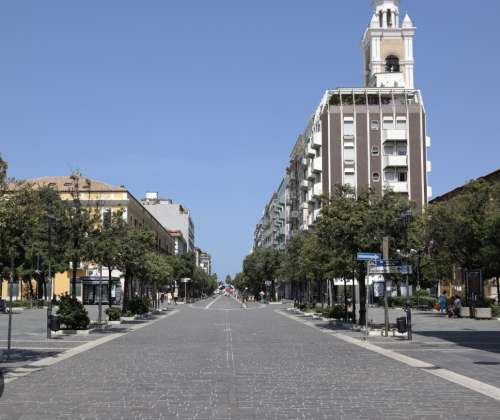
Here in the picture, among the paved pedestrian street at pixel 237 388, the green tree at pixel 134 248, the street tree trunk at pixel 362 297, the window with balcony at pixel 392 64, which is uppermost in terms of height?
the window with balcony at pixel 392 64

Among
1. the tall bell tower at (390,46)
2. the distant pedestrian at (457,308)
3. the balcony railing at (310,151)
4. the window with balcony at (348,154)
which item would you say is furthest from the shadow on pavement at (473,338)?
the tall bell tower at (390,46)

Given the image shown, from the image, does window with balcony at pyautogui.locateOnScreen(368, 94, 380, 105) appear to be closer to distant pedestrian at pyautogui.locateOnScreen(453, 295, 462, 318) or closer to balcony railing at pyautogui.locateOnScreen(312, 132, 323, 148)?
balcony railing at pyautogui.locateOnScreen(312, 132, 323, 148)

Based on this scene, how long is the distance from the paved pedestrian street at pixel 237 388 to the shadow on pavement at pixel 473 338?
14.0 feet

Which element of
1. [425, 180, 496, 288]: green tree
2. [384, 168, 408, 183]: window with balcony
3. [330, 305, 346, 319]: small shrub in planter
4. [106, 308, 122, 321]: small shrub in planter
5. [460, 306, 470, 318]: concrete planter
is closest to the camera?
[330, 305, 346, 319]: small shrub in planter

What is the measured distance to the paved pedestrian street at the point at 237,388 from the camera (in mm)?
11070

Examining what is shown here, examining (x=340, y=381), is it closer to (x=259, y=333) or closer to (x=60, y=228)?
(x=259, y=333)

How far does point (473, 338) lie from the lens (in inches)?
1133

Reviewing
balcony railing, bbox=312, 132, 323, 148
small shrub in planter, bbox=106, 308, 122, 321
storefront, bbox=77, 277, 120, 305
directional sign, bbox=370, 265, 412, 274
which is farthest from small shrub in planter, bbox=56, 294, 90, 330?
balcony railing, bbox=312, 132, 323, 148

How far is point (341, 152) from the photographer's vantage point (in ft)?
290

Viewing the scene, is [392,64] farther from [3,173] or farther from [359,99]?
[3,173]

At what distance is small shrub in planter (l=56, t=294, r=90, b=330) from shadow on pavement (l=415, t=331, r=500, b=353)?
14.0 meters

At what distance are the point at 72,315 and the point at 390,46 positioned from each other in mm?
82560

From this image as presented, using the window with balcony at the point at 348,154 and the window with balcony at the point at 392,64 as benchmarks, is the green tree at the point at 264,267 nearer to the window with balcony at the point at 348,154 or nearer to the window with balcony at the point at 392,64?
the window with balcony at the point at 348,154

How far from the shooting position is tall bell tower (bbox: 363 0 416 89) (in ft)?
340
